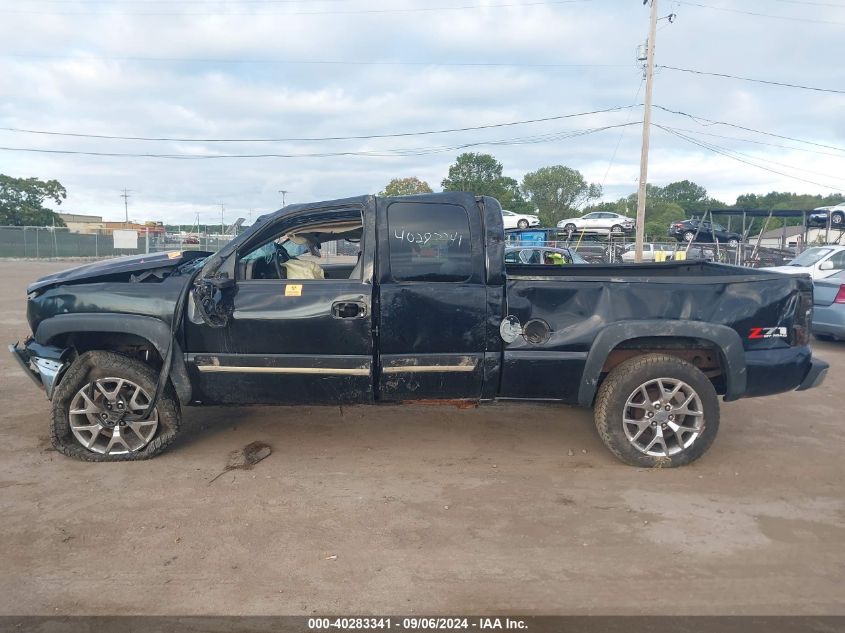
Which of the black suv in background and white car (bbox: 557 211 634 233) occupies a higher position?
white car (bbox: 557 211 634 233)

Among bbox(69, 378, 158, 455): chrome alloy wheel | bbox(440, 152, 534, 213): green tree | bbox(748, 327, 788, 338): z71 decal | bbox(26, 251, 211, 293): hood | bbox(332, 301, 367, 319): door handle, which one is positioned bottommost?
bbox(69, 378, 158, 455): chrome alloy wheel

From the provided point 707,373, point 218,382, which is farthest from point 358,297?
point 707,373

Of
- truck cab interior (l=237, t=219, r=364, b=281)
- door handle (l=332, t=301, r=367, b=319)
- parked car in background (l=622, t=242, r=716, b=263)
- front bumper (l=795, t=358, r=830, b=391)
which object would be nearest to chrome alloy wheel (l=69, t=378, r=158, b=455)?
truck cab interior (l=237, t=219, r=364, b=281)

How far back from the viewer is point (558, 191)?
224 feet

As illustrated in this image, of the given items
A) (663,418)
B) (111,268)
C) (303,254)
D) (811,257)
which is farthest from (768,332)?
(811,257)

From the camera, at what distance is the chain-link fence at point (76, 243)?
109 ft

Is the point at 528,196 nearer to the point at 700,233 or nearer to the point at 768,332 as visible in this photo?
the point at 700,233

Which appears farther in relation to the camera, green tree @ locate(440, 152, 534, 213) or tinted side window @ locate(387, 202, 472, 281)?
green tree @ locate(440, 152, 534, 213)

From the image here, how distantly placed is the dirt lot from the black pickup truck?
18.0 inches

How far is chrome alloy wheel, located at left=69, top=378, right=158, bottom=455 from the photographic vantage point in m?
4.62

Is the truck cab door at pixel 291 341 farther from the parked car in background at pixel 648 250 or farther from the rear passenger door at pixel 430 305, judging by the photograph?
the parked car in background at pixel 648 250

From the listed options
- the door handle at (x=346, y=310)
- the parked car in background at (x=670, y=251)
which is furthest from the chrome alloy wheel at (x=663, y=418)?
the parked car in background at (x=670, y=251)

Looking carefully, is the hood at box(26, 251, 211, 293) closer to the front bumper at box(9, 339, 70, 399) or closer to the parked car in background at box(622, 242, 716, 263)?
the front bumper at box(9, 339, 70, 399)

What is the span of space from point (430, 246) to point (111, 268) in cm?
251
